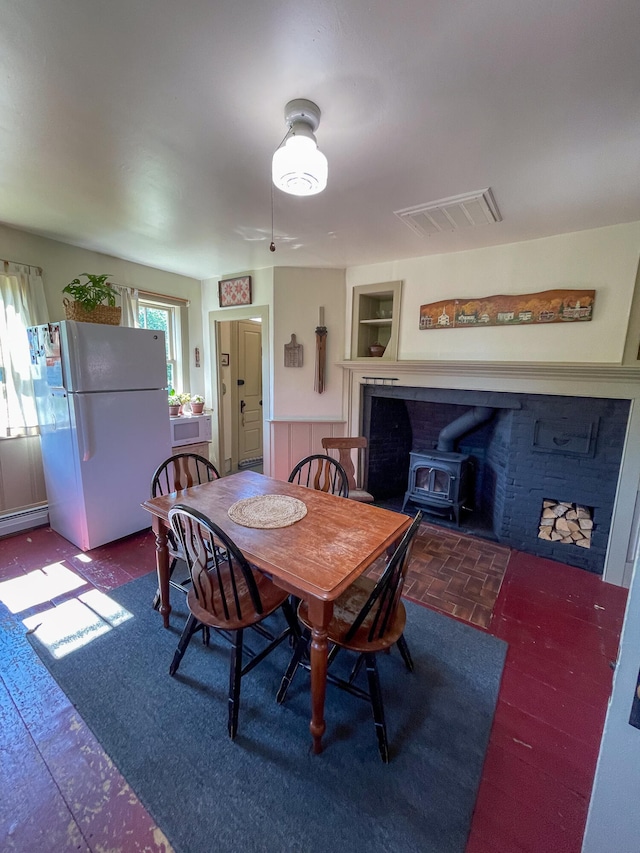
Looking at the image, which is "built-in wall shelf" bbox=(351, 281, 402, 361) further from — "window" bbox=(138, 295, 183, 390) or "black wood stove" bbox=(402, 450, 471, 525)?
"window" bbox=(138, 295, 183, 390)

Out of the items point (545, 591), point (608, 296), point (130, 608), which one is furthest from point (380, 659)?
point (608, 296)

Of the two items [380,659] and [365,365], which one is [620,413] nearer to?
[365,365]

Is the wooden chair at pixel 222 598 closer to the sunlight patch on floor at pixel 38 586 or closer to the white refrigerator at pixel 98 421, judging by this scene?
the sunlight patch on floor at pixel 38 586

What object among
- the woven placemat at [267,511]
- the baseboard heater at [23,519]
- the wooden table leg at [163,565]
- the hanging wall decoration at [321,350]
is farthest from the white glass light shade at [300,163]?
the baseboard heater at [23,519]

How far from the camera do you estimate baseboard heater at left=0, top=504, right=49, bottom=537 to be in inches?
112

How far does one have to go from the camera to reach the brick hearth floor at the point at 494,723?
3.67 feet

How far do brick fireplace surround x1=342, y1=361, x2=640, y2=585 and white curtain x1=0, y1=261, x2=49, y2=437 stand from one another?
2.75m

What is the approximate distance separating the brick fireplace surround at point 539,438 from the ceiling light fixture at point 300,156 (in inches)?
77.6

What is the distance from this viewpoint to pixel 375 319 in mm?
3553

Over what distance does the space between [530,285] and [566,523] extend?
6.16ft

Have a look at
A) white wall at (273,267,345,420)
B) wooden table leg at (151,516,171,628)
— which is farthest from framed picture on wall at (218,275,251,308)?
wooden table leg at (151,516,171,628)

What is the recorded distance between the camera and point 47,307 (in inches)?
116

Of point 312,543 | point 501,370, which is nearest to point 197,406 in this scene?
point 312,543

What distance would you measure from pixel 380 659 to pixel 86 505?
231cm
